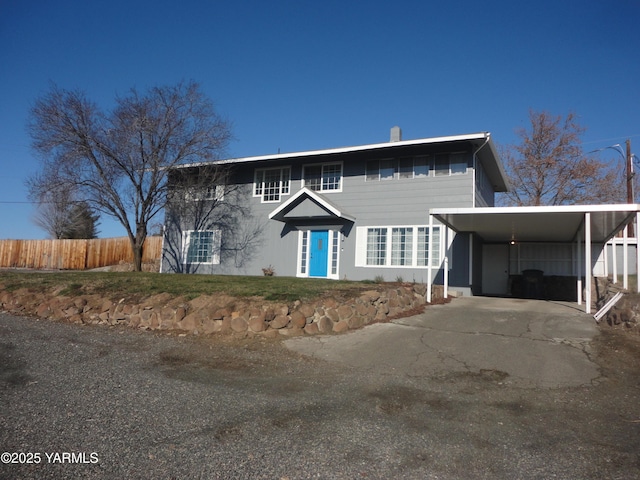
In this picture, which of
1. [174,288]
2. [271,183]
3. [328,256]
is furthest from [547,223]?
[271,183]

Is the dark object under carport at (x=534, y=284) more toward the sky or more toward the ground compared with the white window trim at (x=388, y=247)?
more toward the ground

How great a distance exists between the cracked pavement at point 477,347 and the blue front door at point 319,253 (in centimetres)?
654

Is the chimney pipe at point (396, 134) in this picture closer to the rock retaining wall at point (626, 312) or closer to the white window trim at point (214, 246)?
the white window trim at point (214, 246)

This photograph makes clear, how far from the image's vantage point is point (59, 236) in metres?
42.8

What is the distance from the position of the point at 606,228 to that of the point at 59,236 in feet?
151

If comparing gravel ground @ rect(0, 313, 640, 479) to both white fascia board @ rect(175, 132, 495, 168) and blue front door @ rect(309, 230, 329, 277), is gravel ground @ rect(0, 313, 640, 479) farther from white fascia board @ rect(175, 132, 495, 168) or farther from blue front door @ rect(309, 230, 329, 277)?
blue front door @ rect(309, 230, 329, 277)

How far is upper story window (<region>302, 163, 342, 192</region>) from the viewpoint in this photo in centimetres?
1670

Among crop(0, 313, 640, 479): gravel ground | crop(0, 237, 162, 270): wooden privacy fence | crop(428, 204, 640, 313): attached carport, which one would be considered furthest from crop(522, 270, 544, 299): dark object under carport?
crop(0, 237, 162, 270): wooden privacy fence

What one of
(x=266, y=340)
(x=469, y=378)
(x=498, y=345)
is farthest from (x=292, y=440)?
(x=498, y=345)

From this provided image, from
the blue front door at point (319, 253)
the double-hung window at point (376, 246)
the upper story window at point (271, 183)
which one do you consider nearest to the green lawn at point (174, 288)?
the double-hung window at point (376, 246)

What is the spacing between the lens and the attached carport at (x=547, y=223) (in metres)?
10.0

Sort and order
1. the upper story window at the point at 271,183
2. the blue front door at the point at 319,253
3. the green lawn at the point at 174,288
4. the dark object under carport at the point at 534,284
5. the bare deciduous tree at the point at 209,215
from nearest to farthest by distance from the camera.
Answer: the green lawn at the point at 174,288 → the dark object under carport at the point at 534,284 → the blue front door at the point at 319,253 → the upper story window at the point at 271,183 → the bare deciduous tree at the point at 209,215

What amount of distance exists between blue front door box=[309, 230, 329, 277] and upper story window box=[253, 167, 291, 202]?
8.12 ft

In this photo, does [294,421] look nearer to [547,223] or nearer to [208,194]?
[547,223]
